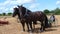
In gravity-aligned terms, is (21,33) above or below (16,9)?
below

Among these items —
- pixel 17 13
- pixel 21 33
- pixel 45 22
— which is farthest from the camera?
pixel 45 22

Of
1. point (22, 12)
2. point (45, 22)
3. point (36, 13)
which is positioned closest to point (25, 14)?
point (22, 12)

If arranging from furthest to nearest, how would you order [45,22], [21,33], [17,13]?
[45,22], [17,13], [21,33]

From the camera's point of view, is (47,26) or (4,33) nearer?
(4,33)

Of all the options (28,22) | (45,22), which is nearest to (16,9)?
(28,22)

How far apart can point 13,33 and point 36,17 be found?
7.21 feet

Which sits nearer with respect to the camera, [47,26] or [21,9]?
[21,9]

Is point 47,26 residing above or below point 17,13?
below

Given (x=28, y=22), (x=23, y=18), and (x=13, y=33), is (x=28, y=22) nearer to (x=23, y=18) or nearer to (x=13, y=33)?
(x=23, y=18)

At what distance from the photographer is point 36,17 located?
45.5ft

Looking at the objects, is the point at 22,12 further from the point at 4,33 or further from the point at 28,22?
the point at 4,33

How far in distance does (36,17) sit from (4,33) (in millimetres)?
2664

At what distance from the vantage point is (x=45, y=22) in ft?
50.0

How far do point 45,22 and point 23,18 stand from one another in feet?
9.15
